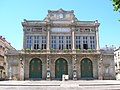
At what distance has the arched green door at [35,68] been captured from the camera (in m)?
46.0

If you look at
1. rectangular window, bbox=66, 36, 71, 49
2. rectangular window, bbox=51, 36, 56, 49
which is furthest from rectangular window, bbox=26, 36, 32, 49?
rectangular window, bbox=66, 36, 71, 49

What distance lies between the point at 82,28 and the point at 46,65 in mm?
12059

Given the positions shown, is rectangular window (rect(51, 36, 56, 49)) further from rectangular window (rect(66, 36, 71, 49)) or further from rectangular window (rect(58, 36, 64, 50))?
rectangular window (rect(66, 36, 71, 49))

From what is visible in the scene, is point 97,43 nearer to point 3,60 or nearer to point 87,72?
point 87,72

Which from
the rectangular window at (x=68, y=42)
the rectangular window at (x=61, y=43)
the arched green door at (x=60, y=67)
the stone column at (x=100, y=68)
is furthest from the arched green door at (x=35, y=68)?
the stone column at (x=100, y=68)

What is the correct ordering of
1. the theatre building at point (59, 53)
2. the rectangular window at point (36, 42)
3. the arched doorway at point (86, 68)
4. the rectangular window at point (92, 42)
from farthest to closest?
the rectangular window at point (92, 42) → the rectangular window at point (36, 42) → the arched doorway at point (86, 68) → the theatre building at point (59, 53)

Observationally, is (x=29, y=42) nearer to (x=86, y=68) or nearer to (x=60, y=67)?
(x=60, y=67)

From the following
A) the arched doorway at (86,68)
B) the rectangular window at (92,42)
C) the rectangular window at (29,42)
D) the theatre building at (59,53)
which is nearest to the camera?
the theatre building at (59,53)

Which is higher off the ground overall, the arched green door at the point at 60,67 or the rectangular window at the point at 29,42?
the rectangular window at the point at 29,42

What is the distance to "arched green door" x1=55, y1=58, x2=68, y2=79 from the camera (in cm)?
4612

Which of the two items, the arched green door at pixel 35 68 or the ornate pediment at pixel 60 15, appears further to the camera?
the ornate pediment at pixel 60 15

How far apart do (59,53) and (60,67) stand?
3.23 meters

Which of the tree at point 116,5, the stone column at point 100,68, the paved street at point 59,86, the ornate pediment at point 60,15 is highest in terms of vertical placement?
the ornate pediment at point 60,15

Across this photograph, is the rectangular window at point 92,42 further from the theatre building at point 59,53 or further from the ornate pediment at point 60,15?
the ornate pediment at point 60,15
